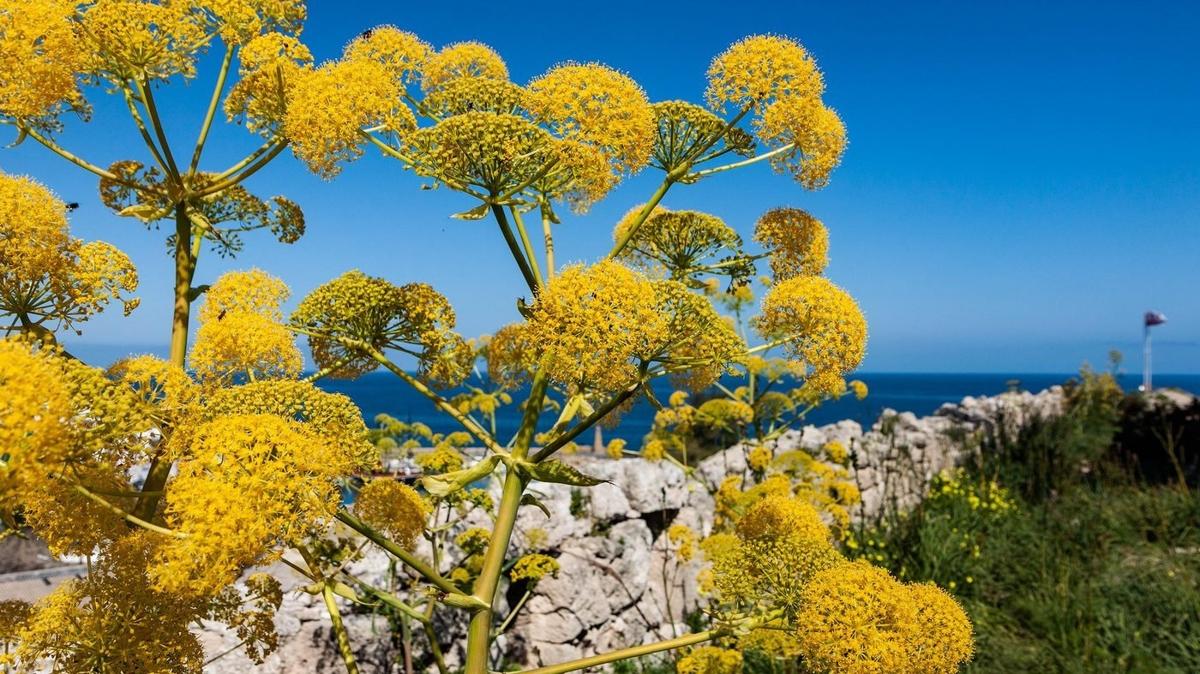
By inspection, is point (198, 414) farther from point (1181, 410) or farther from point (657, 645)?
point (1181, 410)

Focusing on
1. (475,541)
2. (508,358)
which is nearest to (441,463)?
(475,541)

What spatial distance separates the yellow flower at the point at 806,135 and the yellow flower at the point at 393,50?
4.61 ft

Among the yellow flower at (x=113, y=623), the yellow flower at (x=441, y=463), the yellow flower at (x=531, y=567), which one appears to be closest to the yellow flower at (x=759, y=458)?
the yellow flower at (x=531, y=567)

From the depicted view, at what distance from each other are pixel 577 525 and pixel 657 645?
5.11 m

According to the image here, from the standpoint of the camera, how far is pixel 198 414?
204cm

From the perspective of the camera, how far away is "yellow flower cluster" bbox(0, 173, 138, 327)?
2.12 metres

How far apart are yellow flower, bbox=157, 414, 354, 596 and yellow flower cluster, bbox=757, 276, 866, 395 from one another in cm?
190

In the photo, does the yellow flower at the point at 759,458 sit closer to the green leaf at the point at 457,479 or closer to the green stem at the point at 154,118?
the green leaf at the point at 457,479

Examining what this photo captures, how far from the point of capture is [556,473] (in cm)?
243

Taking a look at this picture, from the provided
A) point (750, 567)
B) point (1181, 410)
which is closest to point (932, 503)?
point (1181, 410)

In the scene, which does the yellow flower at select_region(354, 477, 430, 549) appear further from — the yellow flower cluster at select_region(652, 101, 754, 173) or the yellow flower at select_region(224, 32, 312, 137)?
the yellow flower cluster at select_region(652, 101, 754, 173)

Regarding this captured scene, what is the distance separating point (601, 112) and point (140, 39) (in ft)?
4.96

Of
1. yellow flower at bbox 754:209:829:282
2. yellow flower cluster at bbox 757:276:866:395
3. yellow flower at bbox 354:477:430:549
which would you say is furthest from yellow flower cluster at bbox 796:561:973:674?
yellow flower at bbox 354:477:430:549

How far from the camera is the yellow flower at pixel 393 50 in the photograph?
2826 millimetres
